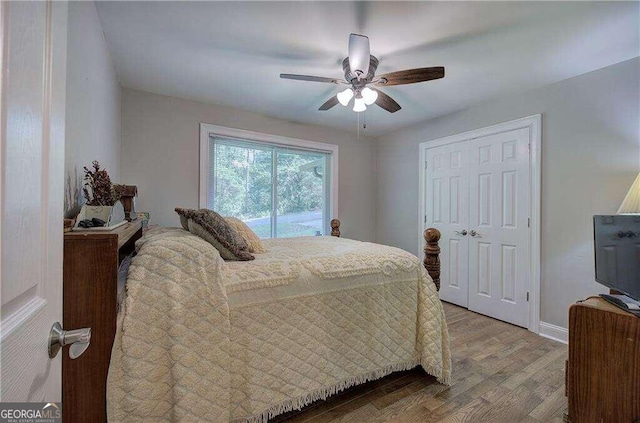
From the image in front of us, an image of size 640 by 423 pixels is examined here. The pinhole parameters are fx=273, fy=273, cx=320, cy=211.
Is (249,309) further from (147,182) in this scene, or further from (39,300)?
(147,182)

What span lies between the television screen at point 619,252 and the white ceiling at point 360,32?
1.27m

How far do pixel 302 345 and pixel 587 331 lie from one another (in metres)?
1.46

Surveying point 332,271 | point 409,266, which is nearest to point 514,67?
point 409,266

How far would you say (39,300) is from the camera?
0.48 meters

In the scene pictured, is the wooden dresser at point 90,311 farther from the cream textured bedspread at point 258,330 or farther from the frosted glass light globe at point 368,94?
the frosted glass light globe at point 368,94

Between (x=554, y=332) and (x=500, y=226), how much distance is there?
1.08 m

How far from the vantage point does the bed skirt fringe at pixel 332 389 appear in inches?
Answer: 56.3

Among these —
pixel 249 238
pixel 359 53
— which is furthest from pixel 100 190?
pixel 359 53

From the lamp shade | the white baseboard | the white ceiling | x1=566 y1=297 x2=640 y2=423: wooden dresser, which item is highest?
the white ceiling

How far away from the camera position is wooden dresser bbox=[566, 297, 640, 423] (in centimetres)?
124

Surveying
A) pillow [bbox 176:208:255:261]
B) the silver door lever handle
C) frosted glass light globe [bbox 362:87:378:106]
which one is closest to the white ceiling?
frosted glass light globe [bbox 362:87:378:106]

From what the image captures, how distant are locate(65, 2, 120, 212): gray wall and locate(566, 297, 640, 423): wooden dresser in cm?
261

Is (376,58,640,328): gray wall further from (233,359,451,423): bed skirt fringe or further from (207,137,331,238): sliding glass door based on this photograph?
(207,137,331,238): sliding glass door

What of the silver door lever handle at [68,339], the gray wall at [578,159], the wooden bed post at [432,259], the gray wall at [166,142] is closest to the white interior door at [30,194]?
the silver door lever handle at [68,339]
